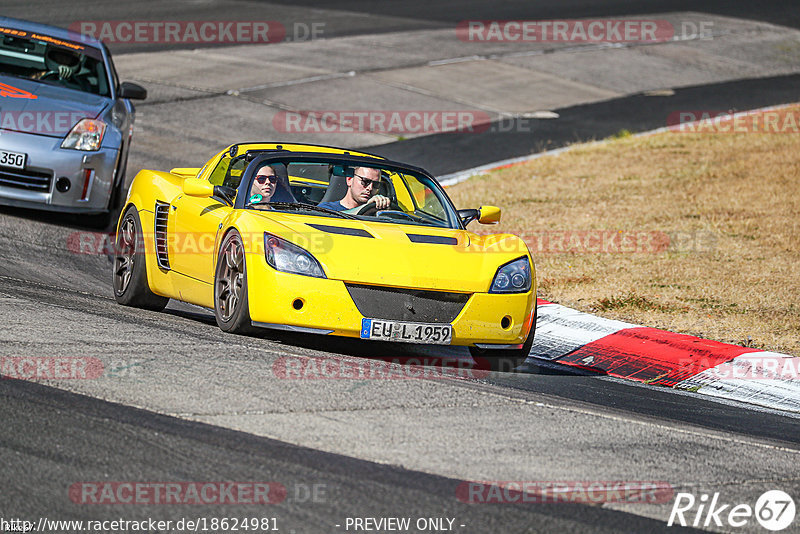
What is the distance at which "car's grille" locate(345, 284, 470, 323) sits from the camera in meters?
7.14

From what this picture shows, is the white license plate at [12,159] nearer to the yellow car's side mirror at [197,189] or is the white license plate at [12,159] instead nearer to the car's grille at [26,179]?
the car's grille at [26,179]

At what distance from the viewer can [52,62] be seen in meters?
12.3

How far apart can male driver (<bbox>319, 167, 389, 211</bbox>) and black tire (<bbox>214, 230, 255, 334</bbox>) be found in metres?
1.03

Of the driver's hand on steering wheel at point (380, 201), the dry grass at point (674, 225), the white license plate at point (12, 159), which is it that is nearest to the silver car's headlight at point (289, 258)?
the driver's hand on steering wheel at point (380, 201)

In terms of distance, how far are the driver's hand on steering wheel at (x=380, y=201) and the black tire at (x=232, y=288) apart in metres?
1.23

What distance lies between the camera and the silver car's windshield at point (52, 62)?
1207cm

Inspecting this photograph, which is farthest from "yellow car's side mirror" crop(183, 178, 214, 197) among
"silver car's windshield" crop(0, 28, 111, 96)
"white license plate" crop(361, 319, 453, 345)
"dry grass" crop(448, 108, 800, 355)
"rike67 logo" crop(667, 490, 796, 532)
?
"silver car's windshield" crop(0, 28, 111, 96)

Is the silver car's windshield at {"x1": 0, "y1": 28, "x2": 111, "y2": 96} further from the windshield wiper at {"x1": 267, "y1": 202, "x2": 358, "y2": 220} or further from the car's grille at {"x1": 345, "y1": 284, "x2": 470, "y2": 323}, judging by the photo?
the car's grille at {"x1": 345, "y1": 284, "x2": 470, "y2": 323}

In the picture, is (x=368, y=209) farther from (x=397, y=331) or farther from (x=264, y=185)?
(x=397, y=331)

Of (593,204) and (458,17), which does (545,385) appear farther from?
(458,17)

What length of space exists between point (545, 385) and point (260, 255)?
1905 millimetres

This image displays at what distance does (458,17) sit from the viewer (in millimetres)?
29297

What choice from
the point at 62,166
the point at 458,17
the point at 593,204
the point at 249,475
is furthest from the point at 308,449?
the point at 458,17

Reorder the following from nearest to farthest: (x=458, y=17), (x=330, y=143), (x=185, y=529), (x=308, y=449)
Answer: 1. (x=185, y=529)
2. (x=308, y=449)
3. (x=330, y=143)
4. (x=458, y=17)
